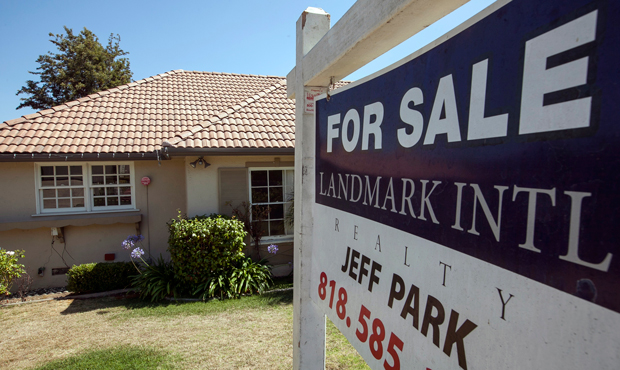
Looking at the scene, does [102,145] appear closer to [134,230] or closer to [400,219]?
[134,230]

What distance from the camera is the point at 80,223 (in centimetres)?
831

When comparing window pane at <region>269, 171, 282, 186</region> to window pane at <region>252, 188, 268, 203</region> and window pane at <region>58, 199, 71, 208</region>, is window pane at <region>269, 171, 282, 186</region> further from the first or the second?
window pane at <region>58, 199, 71, 208</region>

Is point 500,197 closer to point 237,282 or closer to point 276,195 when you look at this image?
point 237,282

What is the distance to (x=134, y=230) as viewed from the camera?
28.9 feet

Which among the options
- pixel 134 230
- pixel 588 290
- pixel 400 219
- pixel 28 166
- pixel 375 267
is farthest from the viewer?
pixel 134 230

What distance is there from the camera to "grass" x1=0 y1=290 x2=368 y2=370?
4578 millimetres

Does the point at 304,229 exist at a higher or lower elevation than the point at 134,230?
higher

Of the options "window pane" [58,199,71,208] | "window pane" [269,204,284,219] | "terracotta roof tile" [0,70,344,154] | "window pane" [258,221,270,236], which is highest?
"terracotta roof tile" [0,70,344,154]

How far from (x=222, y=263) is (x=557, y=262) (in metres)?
7.05

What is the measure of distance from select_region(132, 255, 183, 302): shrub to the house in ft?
4.38

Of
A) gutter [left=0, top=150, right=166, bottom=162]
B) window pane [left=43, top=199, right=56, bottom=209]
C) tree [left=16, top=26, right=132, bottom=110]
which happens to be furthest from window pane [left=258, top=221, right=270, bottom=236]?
tree [left=16, top=26, right=132, bottom=110]

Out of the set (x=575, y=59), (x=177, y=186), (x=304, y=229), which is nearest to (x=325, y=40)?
(x=304, y=229)

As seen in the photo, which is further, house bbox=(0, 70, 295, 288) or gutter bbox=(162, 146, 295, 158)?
house bbox=(0, 70, 295, 288)

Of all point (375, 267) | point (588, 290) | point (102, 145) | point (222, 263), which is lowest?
point (222, 263)
